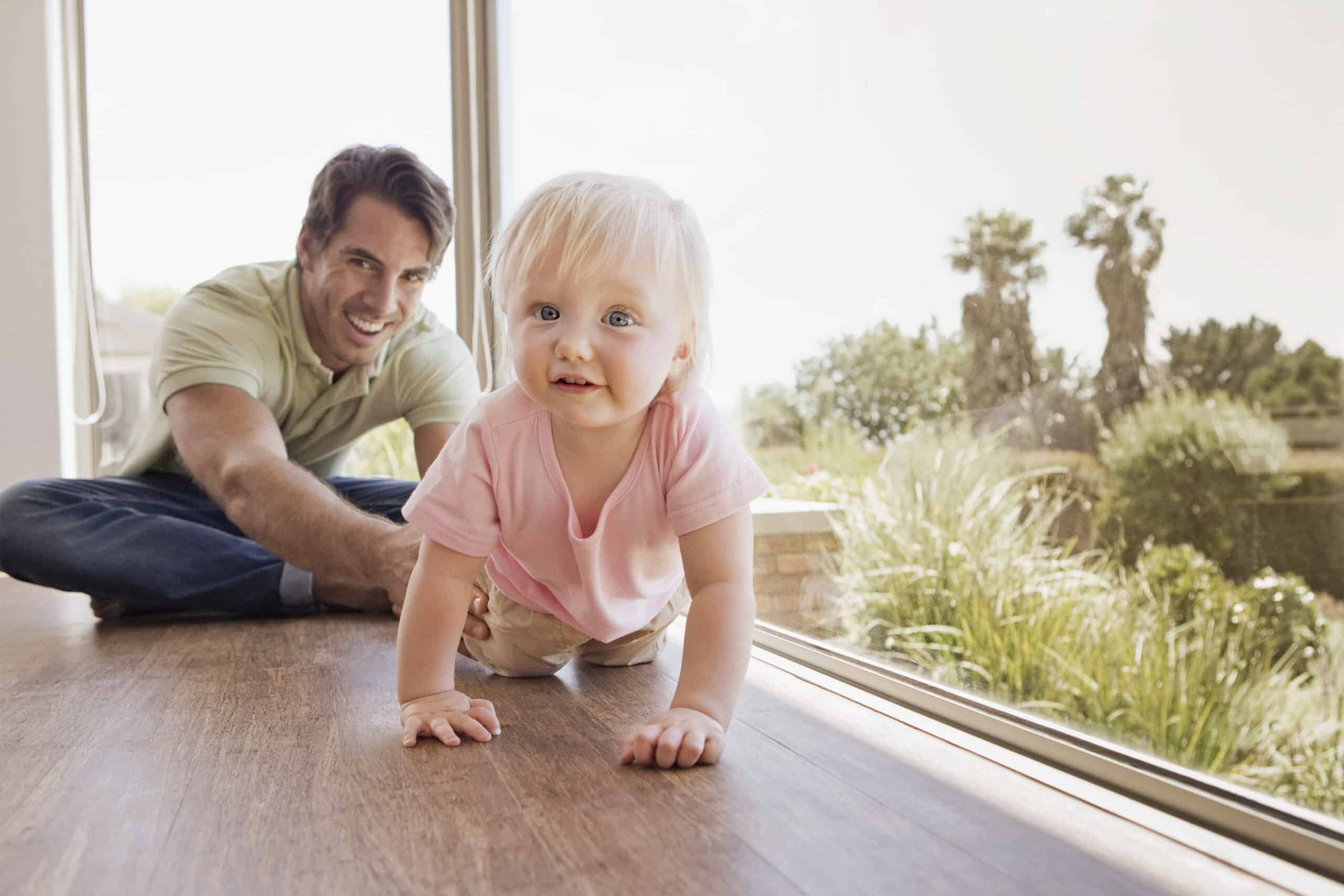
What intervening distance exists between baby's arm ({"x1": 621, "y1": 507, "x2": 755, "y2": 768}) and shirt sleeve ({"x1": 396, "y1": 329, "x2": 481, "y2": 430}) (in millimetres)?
1242

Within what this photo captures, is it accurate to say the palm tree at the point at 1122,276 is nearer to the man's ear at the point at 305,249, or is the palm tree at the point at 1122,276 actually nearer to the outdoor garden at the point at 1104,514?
the outdoor garden at the point at 1104,514

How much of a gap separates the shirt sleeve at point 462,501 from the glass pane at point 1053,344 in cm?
71

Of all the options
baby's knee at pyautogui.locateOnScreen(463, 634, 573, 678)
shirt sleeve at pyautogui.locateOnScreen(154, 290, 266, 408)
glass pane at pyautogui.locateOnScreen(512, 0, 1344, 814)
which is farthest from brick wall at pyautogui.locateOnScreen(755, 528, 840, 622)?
shirt sleeve at pyautogui.locateOnScreen(154, 290, 266, 408)

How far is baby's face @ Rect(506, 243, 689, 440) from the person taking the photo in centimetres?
106

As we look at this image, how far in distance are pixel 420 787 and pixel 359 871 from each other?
20cm

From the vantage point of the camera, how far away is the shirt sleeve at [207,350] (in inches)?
80.0

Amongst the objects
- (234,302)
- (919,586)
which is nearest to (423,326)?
(234,302)

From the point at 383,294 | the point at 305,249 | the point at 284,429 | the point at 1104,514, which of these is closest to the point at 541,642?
the point at 1104,514

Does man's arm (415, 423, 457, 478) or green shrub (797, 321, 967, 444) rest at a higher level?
green shrub (797, 321, 967, 444)

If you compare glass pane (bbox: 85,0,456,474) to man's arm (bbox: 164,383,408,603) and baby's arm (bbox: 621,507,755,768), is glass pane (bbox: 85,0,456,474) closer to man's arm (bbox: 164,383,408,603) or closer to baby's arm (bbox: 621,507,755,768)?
man's arm (bbox: 164,383,408,603)

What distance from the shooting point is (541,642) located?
4.62 feet

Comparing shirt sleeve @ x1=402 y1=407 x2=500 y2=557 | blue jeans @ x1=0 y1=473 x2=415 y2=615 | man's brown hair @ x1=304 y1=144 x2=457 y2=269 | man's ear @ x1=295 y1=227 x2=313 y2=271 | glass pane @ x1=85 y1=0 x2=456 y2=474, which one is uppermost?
glass pane @ x1=85 y1=0 x2=456 y2=474

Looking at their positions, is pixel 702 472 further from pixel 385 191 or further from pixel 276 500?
pixel 385 191

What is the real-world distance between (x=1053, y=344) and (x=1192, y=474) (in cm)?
29
